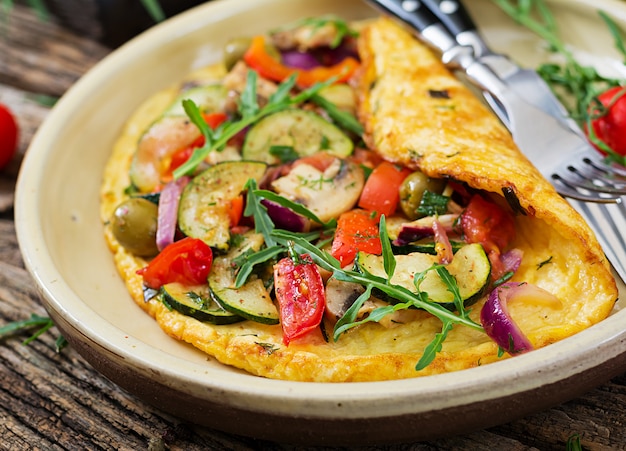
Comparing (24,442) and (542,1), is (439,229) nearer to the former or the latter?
(24,442)

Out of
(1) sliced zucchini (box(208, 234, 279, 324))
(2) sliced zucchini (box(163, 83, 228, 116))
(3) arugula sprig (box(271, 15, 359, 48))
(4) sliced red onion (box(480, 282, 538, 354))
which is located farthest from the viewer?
(3) arugula sprig (box(271, 15, 359, 48))

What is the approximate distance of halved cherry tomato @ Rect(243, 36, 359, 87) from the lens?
15.5ft

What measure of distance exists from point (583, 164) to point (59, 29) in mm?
5191

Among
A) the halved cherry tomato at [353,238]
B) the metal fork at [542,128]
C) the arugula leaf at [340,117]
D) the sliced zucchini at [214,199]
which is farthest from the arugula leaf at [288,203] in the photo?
the metal fork at [542,128]

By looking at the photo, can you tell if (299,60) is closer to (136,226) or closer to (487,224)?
(136,226)

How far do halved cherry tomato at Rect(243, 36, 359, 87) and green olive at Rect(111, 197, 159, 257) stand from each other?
145cm

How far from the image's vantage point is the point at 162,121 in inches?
170

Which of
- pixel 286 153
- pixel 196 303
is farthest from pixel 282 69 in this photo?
pixel 196 303

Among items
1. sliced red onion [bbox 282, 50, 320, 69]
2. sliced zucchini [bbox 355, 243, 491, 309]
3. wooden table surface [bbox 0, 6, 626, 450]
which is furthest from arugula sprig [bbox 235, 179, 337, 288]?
sliced red onion [bbox 282, 50, 320, 69]

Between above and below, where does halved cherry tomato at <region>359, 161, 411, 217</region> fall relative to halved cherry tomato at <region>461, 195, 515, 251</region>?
below

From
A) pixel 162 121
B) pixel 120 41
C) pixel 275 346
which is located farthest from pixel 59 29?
pixel 275 346

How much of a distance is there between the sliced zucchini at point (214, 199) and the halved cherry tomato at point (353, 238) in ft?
1.89

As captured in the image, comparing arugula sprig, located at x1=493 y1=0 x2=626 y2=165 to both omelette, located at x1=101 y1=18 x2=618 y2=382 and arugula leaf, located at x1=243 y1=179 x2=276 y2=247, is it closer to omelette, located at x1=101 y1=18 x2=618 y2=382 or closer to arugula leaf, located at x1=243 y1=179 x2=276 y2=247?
omelette, located at x1=101 y1=18 x2=618 y2=382

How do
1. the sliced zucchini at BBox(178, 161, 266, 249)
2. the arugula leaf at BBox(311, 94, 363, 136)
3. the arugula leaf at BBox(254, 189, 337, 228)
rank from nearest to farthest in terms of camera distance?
the arugula leaf at BBox(254, 189, 337, 228) → the sliced zucchini at BBox(178, 161, 266, 249) → the arugula leaf at BBox(311, 94, 363, 136)
